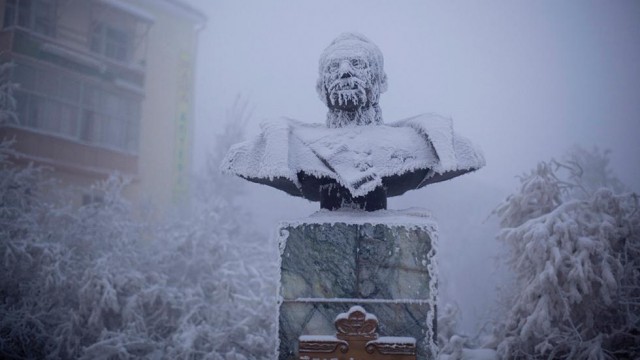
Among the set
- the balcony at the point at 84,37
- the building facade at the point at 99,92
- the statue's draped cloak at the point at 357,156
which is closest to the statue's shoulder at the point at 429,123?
the statue's draped cloak at the point at 357,156

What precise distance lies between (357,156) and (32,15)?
45.4 feet

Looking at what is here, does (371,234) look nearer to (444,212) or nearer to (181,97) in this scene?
(181,97)

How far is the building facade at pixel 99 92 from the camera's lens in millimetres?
12953

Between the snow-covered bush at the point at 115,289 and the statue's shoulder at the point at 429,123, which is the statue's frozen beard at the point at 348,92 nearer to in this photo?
the statue's shoulder at the point at 429,123

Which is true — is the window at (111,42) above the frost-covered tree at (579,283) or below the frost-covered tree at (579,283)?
above

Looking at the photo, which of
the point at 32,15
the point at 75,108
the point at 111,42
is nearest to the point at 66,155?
the point at 75,108

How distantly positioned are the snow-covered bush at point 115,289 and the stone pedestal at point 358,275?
3.31 m

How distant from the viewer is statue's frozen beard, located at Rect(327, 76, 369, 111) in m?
3.13

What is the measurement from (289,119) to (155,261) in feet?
19.1

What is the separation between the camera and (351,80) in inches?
123

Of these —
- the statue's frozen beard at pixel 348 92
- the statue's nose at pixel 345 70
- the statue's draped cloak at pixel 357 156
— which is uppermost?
the statue's nose at pixel 345 70

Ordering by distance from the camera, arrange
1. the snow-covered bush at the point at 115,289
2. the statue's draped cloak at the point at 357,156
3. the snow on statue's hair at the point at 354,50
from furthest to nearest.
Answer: the snow-covered bush at the point at 115,289 → the snow on statue's hair at the point at 354,50 → the statue's draped cloak at the point at 357,156

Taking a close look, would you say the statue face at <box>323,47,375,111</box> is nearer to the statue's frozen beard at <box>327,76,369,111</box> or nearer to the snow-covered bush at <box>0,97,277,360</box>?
the statue's frozen beard at <box>327,76,369,111</box>

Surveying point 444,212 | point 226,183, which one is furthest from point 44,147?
point 444,212
